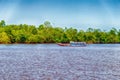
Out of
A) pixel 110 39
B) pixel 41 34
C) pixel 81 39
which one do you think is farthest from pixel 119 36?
pixel 41 34

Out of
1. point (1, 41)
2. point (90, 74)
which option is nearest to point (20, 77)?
point (90, 74)

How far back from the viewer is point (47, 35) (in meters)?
169

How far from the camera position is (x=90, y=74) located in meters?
30.2

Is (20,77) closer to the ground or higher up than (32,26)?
closer to the ground

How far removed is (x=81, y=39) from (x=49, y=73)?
459 feet

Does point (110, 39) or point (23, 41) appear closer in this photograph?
point (23, 41)

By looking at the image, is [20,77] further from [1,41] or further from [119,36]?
[119,36]

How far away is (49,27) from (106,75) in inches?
5911

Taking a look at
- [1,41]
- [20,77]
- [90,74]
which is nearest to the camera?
[20,77]

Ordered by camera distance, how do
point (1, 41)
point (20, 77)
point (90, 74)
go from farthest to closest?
point (1, 41) < point (90, 74) < point (20, 77)

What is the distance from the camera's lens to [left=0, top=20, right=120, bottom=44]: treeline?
163475mm

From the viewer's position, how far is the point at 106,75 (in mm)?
29641

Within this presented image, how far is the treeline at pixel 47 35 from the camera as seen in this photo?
536 feet

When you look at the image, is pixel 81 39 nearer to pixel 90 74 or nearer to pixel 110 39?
pixel 110 39
